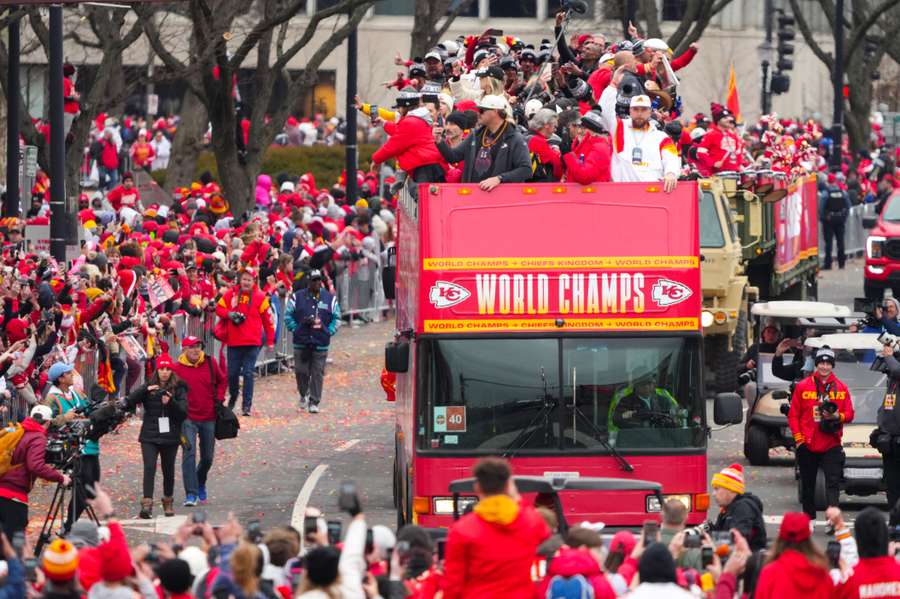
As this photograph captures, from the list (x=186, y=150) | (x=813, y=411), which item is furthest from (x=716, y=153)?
(x=186, y=150)

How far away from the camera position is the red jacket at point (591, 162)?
1508 centimetres

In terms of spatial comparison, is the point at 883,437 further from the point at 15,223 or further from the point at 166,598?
the point at 15,223

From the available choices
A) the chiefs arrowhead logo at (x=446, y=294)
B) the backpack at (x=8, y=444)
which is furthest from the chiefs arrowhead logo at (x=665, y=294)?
the backpack at (x=8, y=444)

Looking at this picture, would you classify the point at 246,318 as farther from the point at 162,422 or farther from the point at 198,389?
the point at 162,422

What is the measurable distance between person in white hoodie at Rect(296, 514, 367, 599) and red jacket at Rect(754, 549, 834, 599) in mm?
1947

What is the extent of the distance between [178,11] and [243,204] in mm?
6428

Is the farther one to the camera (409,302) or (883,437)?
(883,437)

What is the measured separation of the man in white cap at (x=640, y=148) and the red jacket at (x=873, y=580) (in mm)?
6425

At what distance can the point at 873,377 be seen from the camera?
1995 cm

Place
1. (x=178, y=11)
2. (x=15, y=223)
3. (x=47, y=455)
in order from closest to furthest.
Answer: (x=47, y=455) < (x=15, y=223) < (x=178, y=11)

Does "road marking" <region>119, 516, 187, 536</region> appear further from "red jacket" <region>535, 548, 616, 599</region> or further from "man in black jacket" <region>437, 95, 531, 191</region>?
"red jacket" <region>535, 548, 616, 599</region>

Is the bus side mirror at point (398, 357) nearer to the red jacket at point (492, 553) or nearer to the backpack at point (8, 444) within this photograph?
the backpack at point (8, 444)

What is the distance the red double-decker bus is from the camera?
14.4m

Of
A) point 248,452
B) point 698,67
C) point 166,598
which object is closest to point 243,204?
point 248,452
